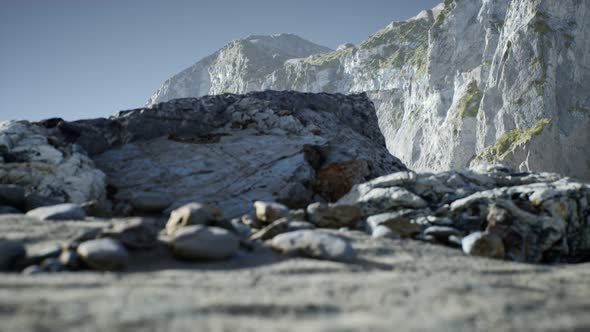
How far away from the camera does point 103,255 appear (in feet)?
8.04

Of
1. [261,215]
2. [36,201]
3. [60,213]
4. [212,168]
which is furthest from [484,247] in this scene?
[36,201]

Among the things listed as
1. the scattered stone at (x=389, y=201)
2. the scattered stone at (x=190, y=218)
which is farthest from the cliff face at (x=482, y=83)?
the scattered stone at (x=190, y=218)

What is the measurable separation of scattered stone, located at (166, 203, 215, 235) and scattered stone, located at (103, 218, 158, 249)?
377mm

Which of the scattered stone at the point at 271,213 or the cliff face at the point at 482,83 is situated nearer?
the scattered stone at the point at 271,213

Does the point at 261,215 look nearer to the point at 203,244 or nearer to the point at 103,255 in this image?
the point at 203,244

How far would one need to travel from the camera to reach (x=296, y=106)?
988 centimetres

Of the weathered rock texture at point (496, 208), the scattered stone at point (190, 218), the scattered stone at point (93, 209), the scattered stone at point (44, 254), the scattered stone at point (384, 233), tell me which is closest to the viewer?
the scattered stone at point (44, 254)

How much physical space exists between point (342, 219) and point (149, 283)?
288 cm

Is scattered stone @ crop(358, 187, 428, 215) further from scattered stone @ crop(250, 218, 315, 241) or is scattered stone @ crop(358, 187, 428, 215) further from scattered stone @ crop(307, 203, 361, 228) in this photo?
scattered stone @ crop(250, 218, 315, 241)

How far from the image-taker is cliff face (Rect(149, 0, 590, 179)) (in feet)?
108

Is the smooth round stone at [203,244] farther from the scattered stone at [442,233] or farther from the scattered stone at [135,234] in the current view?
the scattered stone at [442,233]

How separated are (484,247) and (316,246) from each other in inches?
77.0

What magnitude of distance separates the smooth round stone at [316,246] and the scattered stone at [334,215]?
56.2 inches

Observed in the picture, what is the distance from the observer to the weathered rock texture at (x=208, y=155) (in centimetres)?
582
